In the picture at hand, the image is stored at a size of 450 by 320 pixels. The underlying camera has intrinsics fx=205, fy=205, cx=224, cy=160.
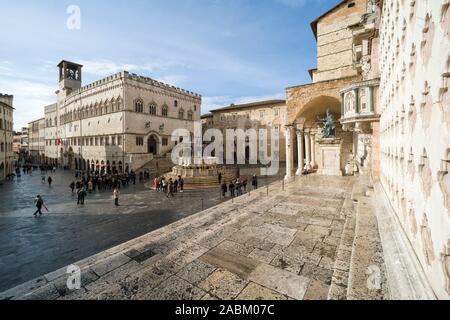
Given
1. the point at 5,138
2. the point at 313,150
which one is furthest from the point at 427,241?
the point at 5,138

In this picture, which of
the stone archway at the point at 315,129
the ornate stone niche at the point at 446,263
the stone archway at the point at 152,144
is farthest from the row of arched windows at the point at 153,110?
the ornate stone niche at the point at 446,263

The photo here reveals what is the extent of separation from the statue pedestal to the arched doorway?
26.2 m

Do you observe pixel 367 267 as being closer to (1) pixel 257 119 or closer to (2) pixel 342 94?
(2) pixel 342 94

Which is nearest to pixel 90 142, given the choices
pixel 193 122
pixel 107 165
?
pixel 107 165

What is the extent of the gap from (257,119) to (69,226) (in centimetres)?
3733

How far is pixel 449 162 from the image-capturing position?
181cm

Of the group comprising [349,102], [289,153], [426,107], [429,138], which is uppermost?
[349,102]

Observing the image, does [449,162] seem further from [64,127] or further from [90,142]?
[64,127]

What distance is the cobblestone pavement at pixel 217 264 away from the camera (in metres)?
3.39

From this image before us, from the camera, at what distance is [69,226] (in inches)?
339

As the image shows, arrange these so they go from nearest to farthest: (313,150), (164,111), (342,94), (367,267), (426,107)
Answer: (426,107) → (367,267) → (342,94) → (313,150) → (164,111)

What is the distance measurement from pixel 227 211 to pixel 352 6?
2345 cm

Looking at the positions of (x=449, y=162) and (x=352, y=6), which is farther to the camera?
(x=352, y=6)

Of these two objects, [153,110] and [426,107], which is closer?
[426,107]
